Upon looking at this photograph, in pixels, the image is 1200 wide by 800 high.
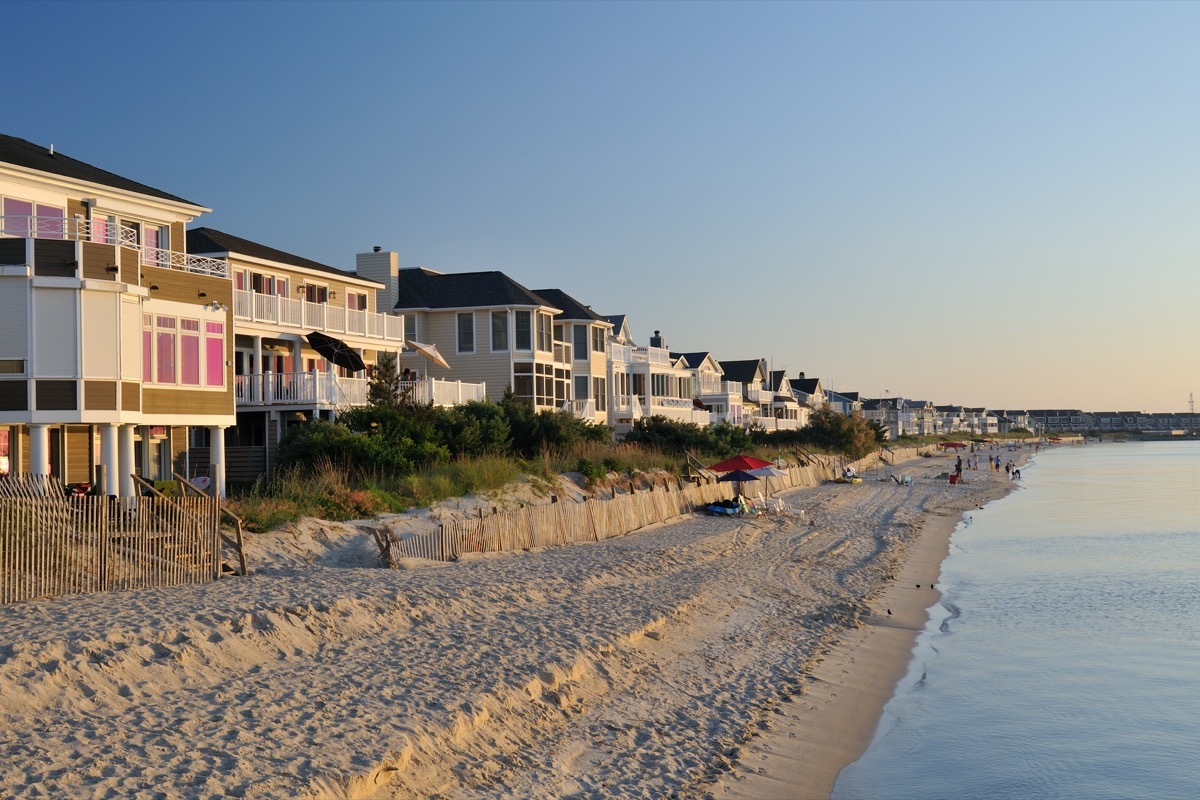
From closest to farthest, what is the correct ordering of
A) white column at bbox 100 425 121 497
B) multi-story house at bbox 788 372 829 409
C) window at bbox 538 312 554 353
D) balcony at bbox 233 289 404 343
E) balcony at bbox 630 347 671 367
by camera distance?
white column at bbox 100 425 121 497 → balcony at bbox 233 289 404 343 → window at bbox 538 312 554 353 → balcony at bbox 630 347 671 367 → multi-story house at bbox 788 372 829 409

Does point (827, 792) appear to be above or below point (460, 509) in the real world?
below

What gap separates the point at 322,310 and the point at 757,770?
26.2 meters

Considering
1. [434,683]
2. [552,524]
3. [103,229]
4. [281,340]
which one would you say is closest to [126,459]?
[103,229]

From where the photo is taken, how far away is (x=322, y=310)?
3425 centimetres

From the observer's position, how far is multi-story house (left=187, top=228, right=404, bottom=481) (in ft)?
101

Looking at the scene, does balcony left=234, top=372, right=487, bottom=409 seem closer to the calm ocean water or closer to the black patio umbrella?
the black patio umbrella

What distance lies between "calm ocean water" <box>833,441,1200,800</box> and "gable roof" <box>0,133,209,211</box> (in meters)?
18.8

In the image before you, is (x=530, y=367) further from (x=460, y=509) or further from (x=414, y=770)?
(x=414, y=770)

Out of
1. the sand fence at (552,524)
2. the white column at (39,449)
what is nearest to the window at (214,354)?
the white column at (39,449)

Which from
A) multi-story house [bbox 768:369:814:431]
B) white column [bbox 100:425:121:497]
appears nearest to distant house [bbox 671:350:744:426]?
multi-story house [bbox 768:369:814:431]

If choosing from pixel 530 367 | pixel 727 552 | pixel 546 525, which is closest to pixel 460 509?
pixel 546 525

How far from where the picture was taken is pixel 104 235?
22.9 m

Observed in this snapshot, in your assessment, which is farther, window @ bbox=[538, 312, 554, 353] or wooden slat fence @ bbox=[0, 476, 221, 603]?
window @ bbox=[538, 312, 554, 353]

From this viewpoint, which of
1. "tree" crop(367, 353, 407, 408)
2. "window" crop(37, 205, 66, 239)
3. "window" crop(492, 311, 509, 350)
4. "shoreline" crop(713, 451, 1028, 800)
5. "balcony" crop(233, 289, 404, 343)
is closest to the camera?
"shoreline" crop(713, 451, 1028, 800)
